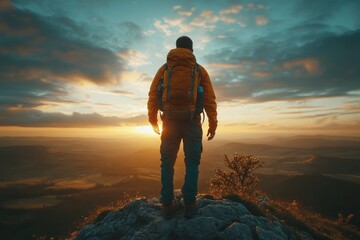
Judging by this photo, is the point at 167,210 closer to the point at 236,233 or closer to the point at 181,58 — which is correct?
the point at 236,233

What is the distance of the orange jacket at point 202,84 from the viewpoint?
7141 mm

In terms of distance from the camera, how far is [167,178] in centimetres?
752

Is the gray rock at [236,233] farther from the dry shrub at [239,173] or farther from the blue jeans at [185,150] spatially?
the dry shrub at [239,173]

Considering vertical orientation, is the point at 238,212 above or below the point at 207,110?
below

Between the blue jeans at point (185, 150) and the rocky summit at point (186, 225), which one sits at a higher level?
the blue jeans at point (185, 150)

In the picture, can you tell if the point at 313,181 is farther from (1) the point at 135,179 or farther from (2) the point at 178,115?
(2) the point at 178,115

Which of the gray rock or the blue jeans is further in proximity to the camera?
the blue jeans

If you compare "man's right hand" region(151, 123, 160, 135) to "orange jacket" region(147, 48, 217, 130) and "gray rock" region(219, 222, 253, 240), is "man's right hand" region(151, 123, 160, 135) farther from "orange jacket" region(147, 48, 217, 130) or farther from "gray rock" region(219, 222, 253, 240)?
"gray rock" region(219, 222, 253, 240)

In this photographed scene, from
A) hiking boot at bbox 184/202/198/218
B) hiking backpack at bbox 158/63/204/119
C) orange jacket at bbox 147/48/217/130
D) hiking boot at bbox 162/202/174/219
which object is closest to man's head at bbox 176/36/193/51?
orange jacket at bbox 147/48/217/130

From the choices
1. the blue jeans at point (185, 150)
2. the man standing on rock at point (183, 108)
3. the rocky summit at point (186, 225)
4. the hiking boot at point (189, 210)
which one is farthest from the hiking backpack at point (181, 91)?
the rocky summit at point (186, 225)

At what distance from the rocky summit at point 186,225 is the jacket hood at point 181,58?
4433 millimetres

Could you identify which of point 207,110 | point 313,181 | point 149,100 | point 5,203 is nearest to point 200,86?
point 207,110

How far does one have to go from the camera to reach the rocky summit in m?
7.25

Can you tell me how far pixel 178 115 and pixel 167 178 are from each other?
1882mm
